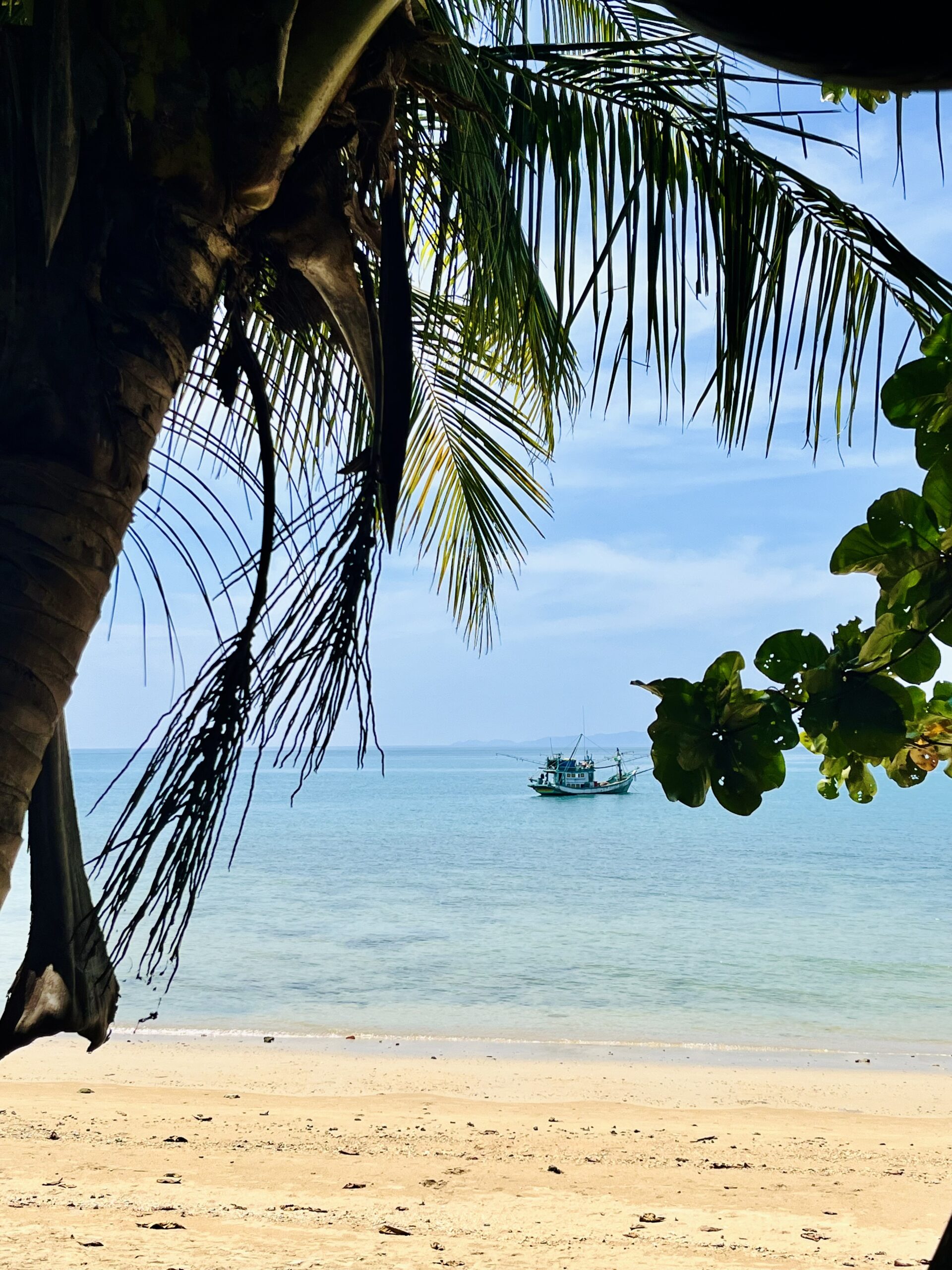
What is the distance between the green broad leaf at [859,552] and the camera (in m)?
0.99

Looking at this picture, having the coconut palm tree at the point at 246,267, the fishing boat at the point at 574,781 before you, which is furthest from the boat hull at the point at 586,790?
the coconut palm tree at the point at 246,267

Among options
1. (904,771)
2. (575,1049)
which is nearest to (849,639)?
(904,771)

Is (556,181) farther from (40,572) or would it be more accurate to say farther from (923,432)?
(923,432)

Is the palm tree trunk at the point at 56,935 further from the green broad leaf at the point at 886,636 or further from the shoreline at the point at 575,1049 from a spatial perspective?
the shoreline at the point at 575,1049

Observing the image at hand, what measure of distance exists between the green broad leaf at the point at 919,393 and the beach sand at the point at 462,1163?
4896 mm

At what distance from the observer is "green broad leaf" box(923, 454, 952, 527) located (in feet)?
3.19

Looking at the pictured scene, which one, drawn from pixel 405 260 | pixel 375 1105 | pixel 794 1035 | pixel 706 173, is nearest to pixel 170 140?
pixel 405 260

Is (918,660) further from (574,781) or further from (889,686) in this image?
(574,781)

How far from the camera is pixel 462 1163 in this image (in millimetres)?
6906

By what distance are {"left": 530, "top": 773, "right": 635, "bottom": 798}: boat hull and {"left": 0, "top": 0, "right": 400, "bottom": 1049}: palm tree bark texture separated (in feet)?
201

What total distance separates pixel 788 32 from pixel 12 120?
1576 mm

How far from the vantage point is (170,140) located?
1.69 meters

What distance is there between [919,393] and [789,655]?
0.26m

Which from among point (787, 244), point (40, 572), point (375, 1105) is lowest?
point (375, 1105)
